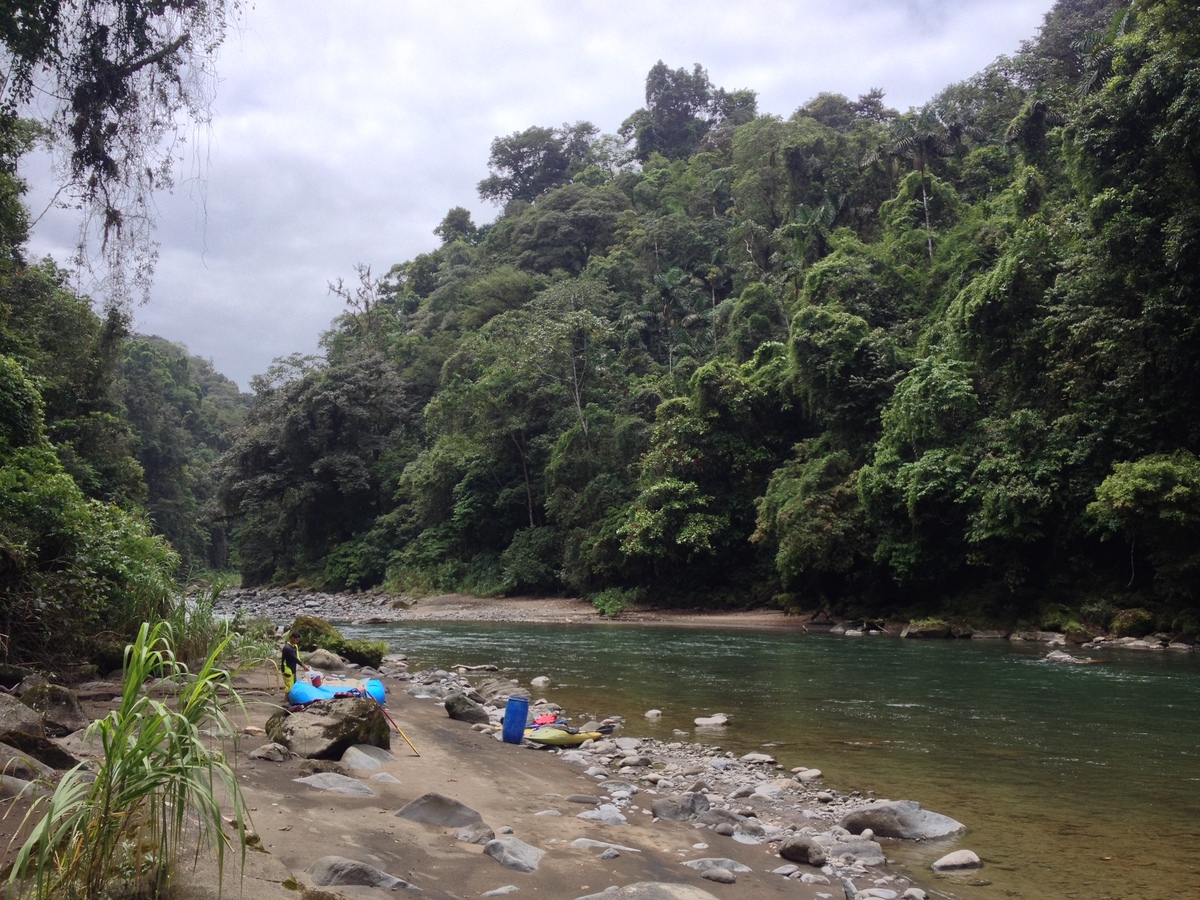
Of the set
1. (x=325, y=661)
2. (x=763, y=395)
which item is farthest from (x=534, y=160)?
(x=325, y=661)

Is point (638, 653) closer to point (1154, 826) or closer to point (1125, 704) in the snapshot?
point (1125, 704)

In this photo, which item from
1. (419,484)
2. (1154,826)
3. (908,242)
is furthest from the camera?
(419,484)

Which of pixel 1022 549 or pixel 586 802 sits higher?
pixel 1022 549

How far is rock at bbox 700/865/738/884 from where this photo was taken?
4.39 metres

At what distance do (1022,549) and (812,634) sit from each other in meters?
5.56

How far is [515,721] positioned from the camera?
8.09 metres

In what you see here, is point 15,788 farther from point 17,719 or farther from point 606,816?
point 606,816

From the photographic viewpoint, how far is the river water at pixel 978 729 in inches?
195

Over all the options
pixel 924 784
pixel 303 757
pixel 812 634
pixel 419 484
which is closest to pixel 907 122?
pixel 812 634

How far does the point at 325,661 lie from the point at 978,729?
27.2ft

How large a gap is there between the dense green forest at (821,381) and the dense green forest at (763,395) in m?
0.12

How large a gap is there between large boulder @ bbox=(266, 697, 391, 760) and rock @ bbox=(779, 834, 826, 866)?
320 centimetres

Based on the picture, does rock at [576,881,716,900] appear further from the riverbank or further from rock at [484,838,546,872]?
rock at [484,838,546,872]

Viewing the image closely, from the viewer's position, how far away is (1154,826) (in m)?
5.43
